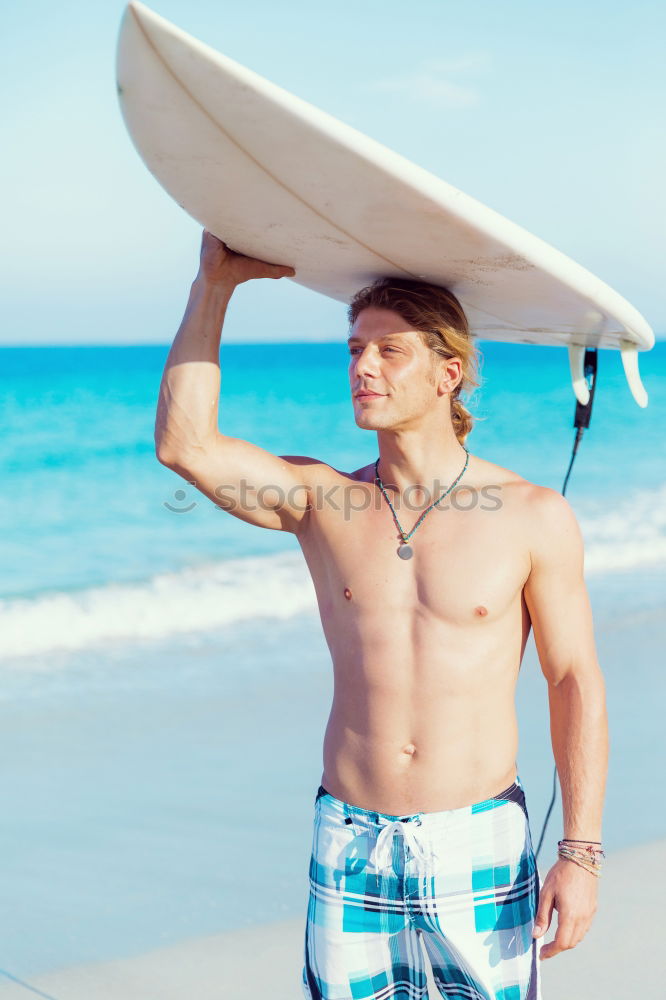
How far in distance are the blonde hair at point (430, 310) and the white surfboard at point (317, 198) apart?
31mm

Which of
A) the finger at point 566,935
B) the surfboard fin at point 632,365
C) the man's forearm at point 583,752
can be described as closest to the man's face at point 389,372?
the surfboard fin at point 632,365

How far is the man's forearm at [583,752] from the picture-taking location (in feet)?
6.87

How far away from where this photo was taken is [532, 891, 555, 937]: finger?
79.9 inches

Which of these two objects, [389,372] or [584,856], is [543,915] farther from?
[389,372]

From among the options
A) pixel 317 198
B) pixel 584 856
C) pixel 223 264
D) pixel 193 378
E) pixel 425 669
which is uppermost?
pixel 223 264

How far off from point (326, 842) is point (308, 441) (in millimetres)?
20869

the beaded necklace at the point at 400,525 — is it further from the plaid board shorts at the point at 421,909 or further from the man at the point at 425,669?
the plaid board shorts at the point at 421,909

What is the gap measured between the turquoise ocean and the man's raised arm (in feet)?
1.99

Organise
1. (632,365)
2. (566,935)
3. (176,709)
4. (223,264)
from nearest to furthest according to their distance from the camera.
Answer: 1. (566,935)
2. (223,264)
3. (632,365)
4. (176,709)

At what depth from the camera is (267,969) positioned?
127 inches

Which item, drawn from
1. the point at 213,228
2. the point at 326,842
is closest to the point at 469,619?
the point at 326,842

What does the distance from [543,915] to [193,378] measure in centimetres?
Answer: 130

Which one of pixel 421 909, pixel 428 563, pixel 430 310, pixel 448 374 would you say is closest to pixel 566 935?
pixel 421 909

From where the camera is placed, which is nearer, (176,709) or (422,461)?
(422,461)
